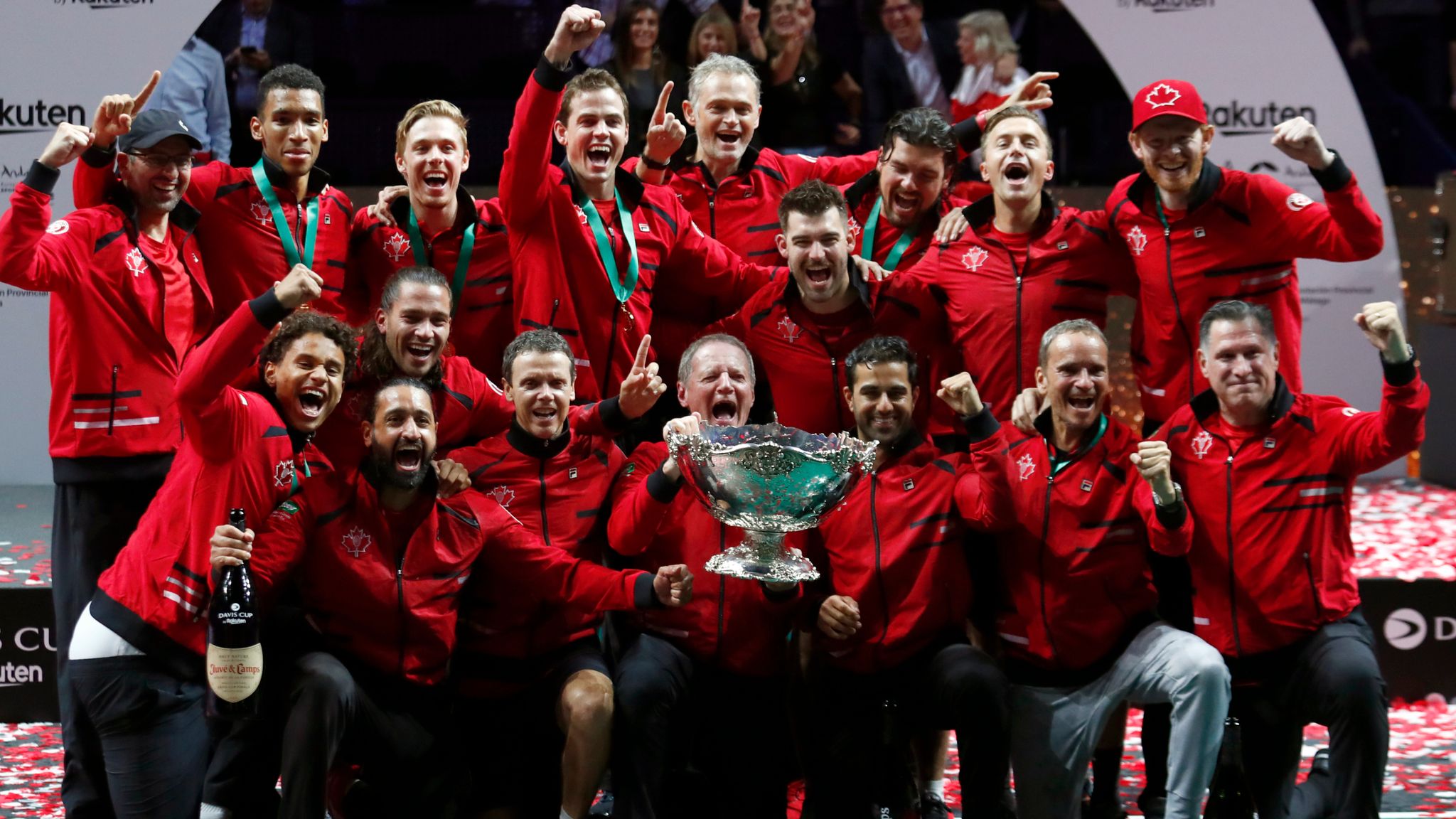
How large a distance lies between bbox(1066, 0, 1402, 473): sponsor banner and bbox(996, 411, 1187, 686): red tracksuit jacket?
148 inches

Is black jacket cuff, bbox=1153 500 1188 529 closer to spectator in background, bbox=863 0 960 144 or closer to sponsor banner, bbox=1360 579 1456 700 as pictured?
sponsor banner, bbox=1360 579 1456 700

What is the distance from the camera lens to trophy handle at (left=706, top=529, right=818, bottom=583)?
12.8 feet

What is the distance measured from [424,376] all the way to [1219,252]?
2.51 m

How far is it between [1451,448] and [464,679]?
5388 millimetres

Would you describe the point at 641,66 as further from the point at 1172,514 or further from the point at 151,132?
the point at 1172,514

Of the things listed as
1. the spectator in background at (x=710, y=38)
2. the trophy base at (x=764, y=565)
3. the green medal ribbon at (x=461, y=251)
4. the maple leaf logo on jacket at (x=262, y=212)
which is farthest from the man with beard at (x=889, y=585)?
the spectator in background at (x=710, y=38)

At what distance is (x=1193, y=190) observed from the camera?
4.88m

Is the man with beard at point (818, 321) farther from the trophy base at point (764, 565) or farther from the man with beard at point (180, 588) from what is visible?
the man with beard at point (180, 588)

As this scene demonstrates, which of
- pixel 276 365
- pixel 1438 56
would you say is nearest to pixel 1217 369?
pixel 276 365

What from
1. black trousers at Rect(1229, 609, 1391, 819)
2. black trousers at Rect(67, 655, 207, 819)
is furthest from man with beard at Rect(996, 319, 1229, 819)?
black trousers at Rect(67, 655, 207, 819)

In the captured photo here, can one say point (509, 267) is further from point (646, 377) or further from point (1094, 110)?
point (1094, 110)

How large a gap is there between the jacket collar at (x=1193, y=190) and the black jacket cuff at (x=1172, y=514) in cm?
113

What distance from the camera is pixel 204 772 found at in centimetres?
418

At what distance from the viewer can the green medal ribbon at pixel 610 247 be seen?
5039mm
